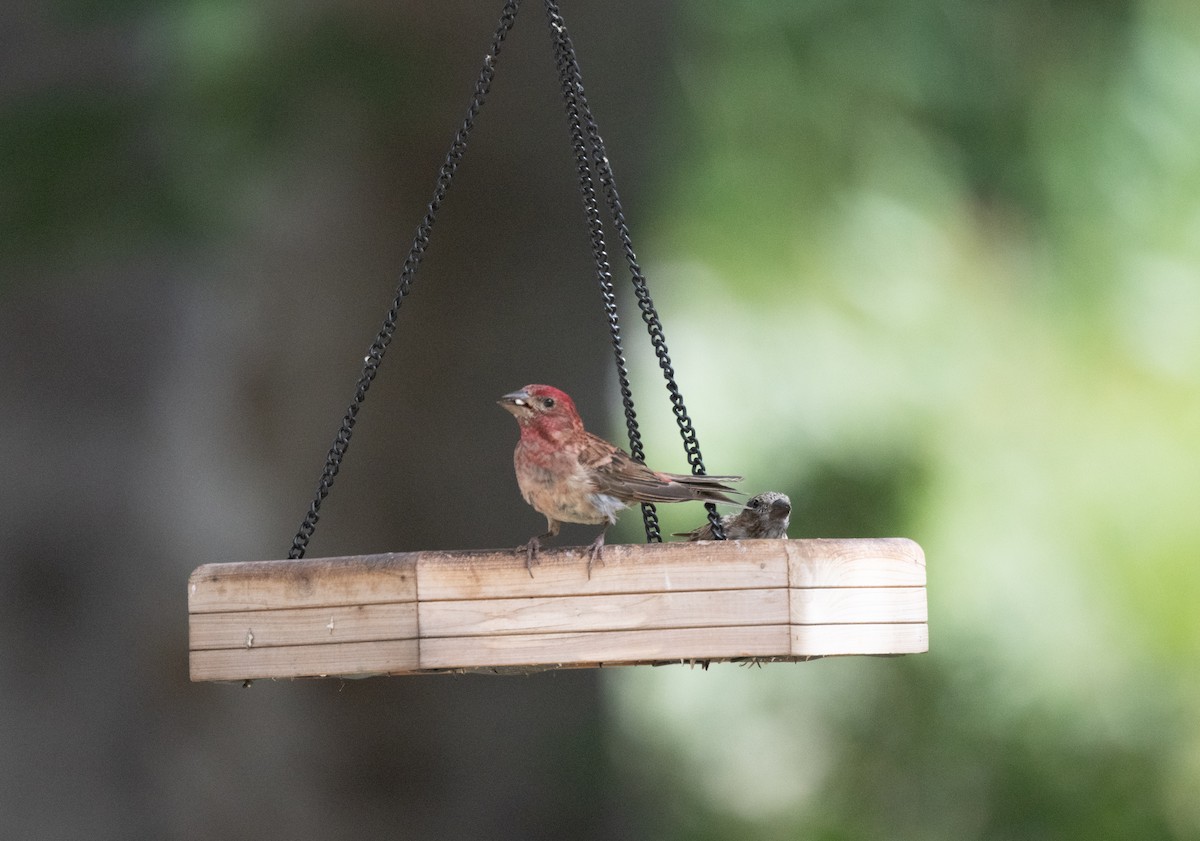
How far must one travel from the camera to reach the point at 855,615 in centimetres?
294

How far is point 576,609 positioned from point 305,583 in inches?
22.7

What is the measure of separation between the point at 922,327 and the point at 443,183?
187 inches

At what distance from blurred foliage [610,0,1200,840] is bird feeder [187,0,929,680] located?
3.90m

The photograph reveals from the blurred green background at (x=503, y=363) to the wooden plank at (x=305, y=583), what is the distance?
Result: 2599 millimetres

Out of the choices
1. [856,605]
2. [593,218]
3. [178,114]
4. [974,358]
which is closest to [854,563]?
[856,605]

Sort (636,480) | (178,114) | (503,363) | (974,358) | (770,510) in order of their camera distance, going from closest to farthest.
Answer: (636,480), (770,510), (178,114), (503,363), (974,358)

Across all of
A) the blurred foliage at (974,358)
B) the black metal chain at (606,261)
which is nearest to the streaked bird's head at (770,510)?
the black metal chain at (606,261)

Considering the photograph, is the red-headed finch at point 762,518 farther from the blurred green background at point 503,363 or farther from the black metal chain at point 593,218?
the blurred green background at point 503,363

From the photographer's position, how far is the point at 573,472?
322 centimetres

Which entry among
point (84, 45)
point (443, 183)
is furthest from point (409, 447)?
point (443, 183)

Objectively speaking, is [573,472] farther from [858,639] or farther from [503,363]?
[503,363]

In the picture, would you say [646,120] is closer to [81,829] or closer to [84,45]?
[84,45]

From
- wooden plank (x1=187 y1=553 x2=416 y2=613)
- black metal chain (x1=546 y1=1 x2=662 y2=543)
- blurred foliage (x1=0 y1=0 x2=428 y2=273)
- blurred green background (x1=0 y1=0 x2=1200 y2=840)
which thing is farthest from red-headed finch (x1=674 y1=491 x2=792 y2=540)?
blurred foliage (x1=0 y1=0 x2=428 y2=273)

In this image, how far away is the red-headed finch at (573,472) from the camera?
3152mm
